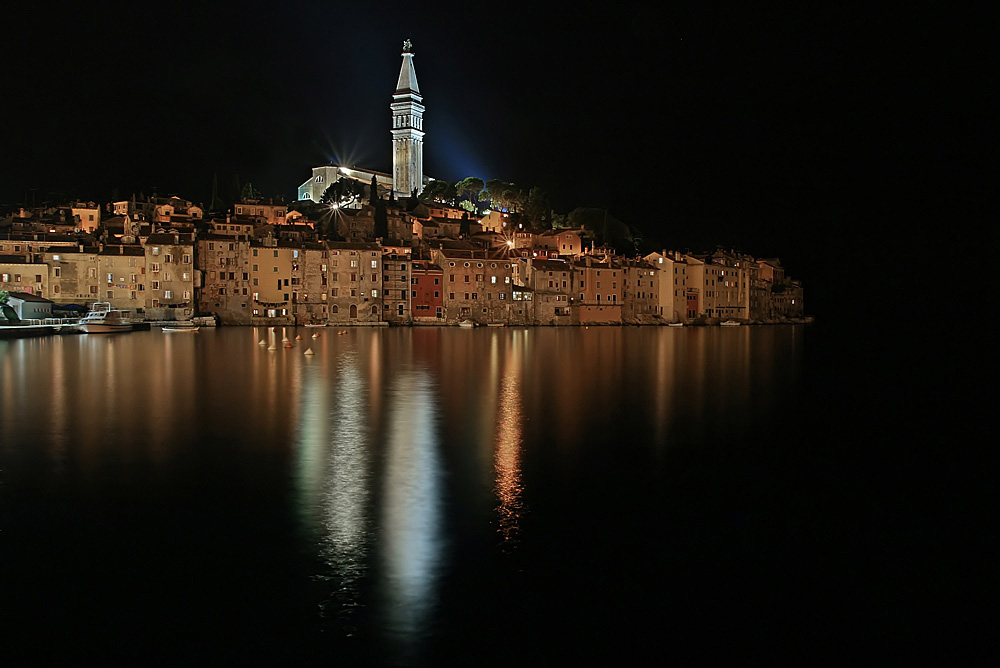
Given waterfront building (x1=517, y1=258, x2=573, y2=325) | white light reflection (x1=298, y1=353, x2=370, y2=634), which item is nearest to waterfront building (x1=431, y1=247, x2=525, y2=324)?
waterfront building (x1=517, y1=258, x2=573, y2=325)

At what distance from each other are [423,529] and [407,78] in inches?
4128

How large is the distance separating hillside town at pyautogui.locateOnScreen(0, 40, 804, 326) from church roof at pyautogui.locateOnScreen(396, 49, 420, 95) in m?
29.1

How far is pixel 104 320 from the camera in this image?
4325 cm

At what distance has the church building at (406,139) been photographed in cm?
9919

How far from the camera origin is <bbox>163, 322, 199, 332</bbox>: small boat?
4550 centimetres

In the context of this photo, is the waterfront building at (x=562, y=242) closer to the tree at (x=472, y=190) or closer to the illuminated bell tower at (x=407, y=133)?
the tree at (x=472, y=190)

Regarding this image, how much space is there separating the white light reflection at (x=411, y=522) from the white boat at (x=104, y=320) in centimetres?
3424

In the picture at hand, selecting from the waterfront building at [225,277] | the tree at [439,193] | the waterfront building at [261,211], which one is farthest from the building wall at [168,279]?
the tree at [439,193]

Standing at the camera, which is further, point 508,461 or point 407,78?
point 407,78

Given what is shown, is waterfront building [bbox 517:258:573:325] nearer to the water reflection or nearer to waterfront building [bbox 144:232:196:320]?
waterfront building [bbox 144:232:196:320]

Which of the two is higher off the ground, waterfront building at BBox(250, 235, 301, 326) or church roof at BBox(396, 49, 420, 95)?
church roof at BBox(396, 49, 420, 95)

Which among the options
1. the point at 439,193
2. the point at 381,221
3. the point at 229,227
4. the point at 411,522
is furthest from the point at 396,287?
the point at 411,522

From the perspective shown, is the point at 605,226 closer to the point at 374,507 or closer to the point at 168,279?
the point at 168,279

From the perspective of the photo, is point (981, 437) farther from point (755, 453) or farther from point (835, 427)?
point (755, 453)
